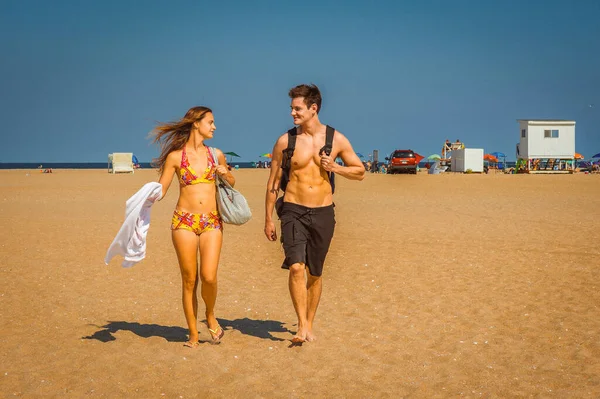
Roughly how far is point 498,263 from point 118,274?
5699 millimetres

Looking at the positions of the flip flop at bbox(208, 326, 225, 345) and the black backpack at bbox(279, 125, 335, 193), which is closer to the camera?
the black backpack at bbox(279, 125, 335, 193)

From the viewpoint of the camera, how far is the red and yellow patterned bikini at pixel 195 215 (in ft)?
21.7

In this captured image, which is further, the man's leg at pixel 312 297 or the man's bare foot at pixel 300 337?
the man's leg at pixel 312 297

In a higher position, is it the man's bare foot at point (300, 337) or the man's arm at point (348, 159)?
the man's arm at point (348, 159)

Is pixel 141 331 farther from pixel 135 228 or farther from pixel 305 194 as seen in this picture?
pixel 305 194

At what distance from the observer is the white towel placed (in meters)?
6.65

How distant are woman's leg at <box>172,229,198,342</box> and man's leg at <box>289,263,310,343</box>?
33.8 inches

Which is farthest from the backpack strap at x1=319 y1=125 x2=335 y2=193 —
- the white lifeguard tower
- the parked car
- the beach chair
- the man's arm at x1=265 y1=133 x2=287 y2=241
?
the beach chair

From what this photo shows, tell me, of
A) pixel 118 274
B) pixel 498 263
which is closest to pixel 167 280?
pixel 118 274

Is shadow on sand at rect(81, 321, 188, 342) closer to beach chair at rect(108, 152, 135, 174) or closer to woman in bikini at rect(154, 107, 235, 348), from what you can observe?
woman in bikini at rect(154, 107, 235, 348)

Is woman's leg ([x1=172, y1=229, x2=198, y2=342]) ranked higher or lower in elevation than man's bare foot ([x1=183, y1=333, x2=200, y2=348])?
higher

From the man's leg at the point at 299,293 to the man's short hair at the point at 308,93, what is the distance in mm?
1423

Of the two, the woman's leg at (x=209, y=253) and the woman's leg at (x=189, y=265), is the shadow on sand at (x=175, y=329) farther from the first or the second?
the woman's leg at (x=209, y=253)

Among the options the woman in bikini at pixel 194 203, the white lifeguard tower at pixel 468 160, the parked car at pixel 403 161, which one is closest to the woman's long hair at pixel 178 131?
the woman in bikini at pixel 194 203
